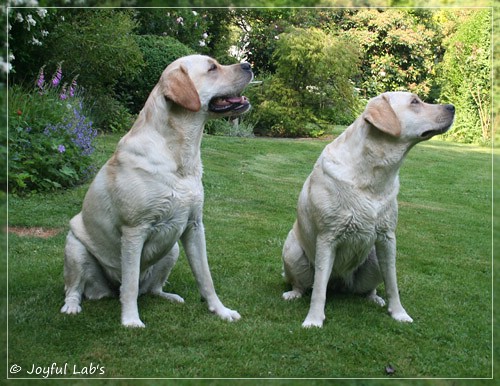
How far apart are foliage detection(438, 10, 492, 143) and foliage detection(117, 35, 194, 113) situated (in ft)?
5.68

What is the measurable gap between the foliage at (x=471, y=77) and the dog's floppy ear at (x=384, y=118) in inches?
19.0

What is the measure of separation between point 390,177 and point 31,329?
230cm

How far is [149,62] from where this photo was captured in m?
4.25

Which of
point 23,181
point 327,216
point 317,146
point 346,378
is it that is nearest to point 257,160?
point 317,146

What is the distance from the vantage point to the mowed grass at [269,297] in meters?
3.39

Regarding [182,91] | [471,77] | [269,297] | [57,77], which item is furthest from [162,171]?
[471,77]

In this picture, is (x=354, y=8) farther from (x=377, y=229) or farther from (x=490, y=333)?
(x=490, y=333)

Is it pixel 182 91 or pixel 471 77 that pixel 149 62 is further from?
pixel 471 77

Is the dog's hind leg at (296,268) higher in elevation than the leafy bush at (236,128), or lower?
lower

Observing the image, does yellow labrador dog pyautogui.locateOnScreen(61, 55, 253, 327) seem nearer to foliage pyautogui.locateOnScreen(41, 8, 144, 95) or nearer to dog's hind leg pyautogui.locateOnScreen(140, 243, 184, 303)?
dog's hind leg pyautogui.locateOnScreen(140, 243, 184, 303)

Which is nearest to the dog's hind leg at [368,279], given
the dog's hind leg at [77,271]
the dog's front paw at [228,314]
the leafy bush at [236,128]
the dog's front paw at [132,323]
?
the dog's front paw at [228,314]

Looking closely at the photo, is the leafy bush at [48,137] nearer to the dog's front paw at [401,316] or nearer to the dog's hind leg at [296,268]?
the dog's hind leg at [296,268]

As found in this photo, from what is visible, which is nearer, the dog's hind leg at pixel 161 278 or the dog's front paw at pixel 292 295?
the dog's hind leg at pixel 161 278

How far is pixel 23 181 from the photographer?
446 centimetres
